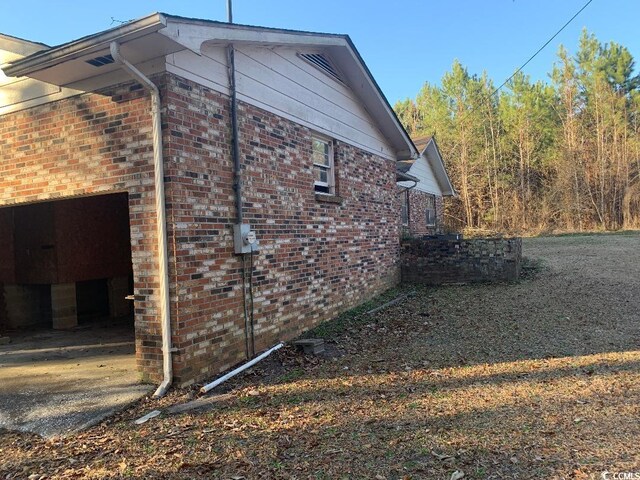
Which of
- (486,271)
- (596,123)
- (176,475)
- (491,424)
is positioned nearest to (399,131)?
(486,271)

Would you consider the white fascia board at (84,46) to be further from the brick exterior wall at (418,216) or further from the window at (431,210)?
the window at (431,210)

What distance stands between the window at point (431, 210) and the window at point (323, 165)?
42.3 ft

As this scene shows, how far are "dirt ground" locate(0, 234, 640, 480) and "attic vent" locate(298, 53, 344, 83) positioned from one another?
491 centimetres

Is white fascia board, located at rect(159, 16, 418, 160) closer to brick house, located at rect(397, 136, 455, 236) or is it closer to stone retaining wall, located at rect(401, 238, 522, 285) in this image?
stone retaining wall, located at rect(401, 238, 522, 285)

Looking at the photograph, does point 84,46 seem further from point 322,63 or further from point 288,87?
point 322,63

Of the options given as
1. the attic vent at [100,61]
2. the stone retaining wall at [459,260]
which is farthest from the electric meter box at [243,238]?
the stone retaining wall at [459,260]

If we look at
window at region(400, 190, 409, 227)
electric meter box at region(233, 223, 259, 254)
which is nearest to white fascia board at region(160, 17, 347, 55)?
electric meter box at region(233, 223, 259, 254)

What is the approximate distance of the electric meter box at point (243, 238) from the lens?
547 centimetres

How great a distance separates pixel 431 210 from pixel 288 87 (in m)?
15.3

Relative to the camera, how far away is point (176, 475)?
9.86 feet

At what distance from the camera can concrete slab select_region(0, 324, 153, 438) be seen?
13.2ft

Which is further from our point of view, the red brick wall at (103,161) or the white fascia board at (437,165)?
the white fascia board at (437,165)

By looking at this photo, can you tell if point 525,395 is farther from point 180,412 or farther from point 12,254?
point 12,254

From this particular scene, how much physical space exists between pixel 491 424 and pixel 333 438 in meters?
1.32
